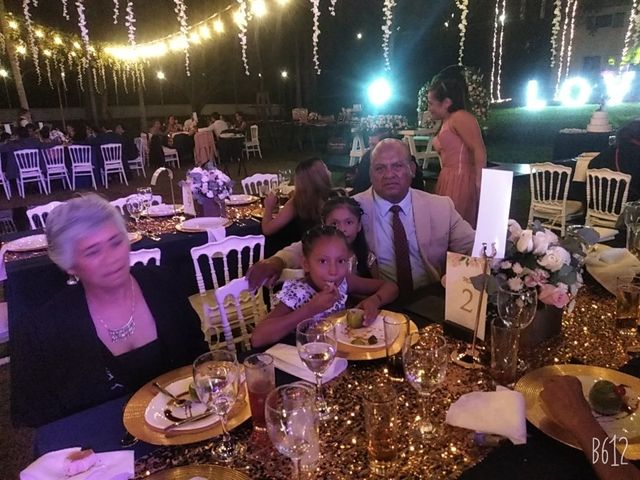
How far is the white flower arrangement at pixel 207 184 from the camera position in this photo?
12.4 ft

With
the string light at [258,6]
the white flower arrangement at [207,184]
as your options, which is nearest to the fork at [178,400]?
the white flower arrangement at [207,184]

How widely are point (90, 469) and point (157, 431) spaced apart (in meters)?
0.18

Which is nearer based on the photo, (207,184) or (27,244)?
(27,244)

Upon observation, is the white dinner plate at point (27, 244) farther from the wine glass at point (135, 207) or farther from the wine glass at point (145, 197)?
the wine glass at point (145, 197)

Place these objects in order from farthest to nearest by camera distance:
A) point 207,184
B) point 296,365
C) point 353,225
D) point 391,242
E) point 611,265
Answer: point 207,184
point 391,242
point 353,225
point 611,265
point 296,365

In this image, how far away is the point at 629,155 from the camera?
511 cm

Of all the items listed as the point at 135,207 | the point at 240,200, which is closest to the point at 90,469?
the point at 135,207

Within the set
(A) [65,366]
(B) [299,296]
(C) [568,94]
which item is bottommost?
(A) [65,366]

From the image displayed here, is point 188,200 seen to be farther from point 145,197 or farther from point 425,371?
point 425,371

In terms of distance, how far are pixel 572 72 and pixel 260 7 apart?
854 inches

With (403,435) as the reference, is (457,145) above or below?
above

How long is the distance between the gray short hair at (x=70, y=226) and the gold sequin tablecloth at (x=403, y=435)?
2.79ft

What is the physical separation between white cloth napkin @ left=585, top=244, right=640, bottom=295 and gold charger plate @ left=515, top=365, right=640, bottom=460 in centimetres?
74

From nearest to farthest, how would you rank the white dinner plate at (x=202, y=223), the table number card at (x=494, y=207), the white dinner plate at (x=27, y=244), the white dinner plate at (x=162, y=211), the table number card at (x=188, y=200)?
1. the table number card at (x=494, y=207)
2. the white dinner plate at (x=27, y=244)
3. the white dinner plate at (x=202, y=223)
4. the table number card at (x=188, y=200)
5. the white dinner plate at (x=162, y=211)
